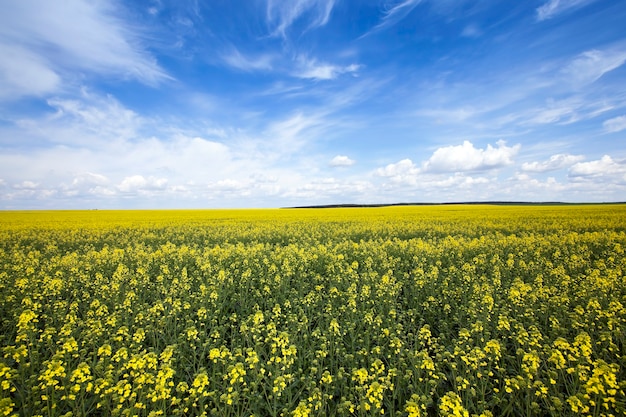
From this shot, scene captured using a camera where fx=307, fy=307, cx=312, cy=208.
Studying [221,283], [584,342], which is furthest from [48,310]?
[584,342]

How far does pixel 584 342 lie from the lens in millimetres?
4902

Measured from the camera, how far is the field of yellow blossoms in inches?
179

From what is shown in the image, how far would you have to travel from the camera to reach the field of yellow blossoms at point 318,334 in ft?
14.9

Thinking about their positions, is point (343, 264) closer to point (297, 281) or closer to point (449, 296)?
point (297, 281)

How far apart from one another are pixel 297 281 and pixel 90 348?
5.65 m

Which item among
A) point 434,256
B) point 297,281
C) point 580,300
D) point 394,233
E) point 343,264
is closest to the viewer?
point 580,300

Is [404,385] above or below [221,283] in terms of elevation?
below

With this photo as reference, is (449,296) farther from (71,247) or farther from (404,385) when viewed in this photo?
(71,247)

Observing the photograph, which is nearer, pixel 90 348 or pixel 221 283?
pixel 90 348

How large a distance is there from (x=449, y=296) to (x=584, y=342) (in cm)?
414

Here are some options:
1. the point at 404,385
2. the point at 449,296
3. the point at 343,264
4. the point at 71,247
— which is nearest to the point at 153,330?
the point at 404,385

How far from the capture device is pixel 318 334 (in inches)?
249

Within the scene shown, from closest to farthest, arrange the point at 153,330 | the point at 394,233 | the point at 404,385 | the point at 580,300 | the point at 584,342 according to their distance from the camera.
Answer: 1. the point at 584,342
2. the point at 404,385
3. the point at 153,330
4. the point at 580,300
5. the point at 394,233

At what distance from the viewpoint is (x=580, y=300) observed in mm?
8742
